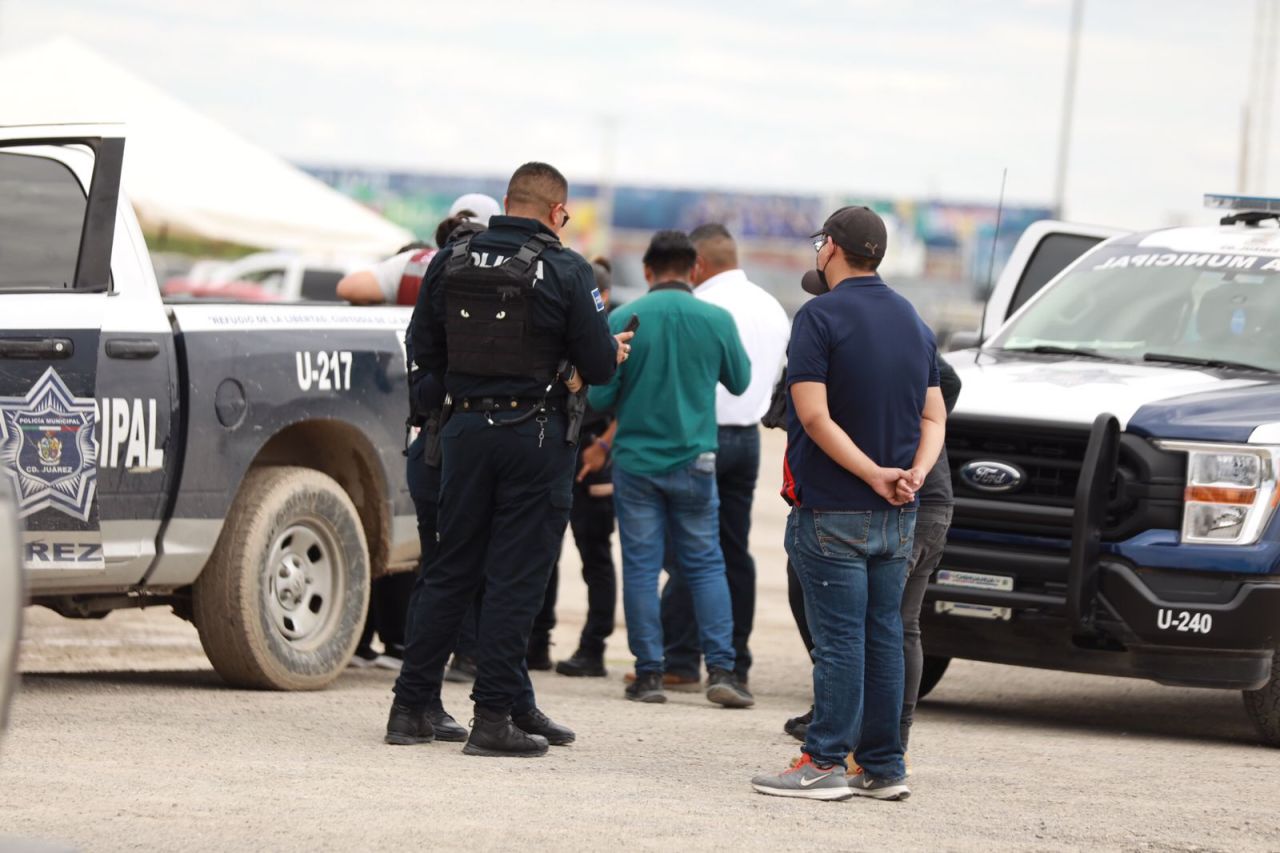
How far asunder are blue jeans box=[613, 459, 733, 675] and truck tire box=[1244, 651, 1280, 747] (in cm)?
223

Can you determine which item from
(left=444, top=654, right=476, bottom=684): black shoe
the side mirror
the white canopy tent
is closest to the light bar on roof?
the side mirror

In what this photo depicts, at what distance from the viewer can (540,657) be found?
1012 cm

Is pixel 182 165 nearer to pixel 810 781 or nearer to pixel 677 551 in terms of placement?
pixel 677 551

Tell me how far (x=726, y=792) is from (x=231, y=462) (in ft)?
8.34

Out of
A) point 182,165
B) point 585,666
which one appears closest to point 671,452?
point 585,666

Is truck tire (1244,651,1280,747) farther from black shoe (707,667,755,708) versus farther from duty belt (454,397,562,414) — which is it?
duty belt (454,397,562,414)

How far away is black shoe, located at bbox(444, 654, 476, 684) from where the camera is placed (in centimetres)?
938

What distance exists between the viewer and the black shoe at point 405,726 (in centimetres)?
700

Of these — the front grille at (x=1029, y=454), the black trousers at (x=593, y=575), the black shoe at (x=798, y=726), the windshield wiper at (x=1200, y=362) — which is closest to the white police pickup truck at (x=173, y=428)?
the black trousers at (x=593, y=575)

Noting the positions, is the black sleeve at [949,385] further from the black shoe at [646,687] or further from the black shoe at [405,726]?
the black shoe at [646,687]

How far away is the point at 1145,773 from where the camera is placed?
726cm

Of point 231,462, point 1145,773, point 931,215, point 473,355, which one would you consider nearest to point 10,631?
point 473,355

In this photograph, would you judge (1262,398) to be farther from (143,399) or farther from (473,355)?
(143,399)

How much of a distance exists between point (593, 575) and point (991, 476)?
2493 mm
